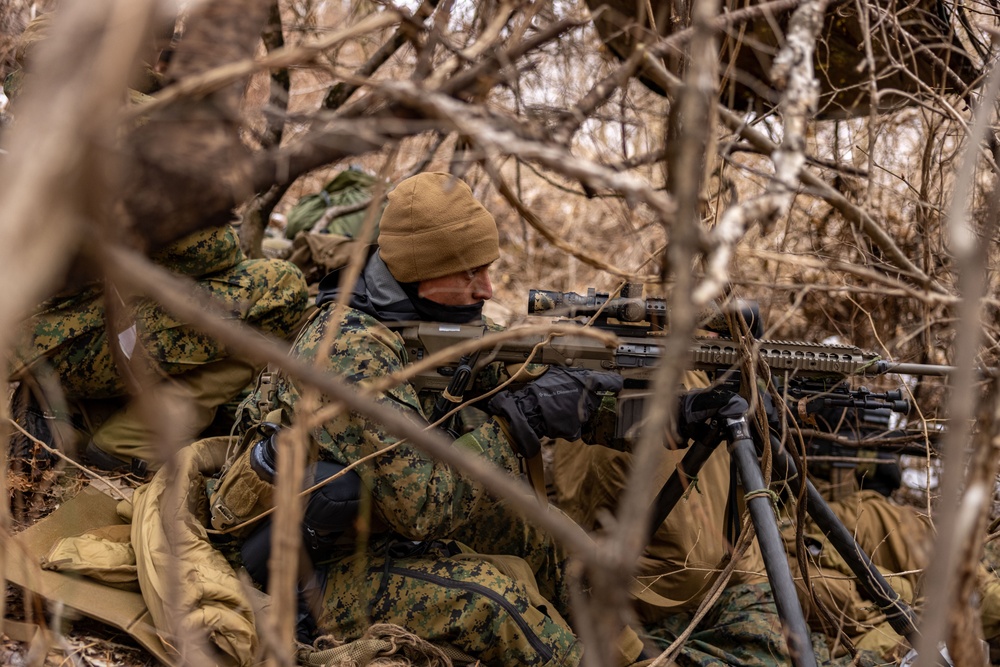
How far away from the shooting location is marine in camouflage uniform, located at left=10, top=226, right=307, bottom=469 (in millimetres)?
3174

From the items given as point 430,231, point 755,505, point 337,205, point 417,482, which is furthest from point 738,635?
point 337,205

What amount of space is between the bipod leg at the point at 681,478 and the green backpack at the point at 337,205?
7.41 ft

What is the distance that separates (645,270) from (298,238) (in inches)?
81.1

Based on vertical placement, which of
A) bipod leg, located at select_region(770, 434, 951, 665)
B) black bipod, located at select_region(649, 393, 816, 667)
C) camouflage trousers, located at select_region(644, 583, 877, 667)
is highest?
black bipod, located at select_region(649, 393, 816, 667)

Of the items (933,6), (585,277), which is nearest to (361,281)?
(933,6)

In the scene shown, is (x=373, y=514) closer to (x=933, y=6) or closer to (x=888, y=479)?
(x=888, y=479)

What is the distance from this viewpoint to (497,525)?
A: 10.3 feet

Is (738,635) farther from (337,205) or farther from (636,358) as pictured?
(337,205)

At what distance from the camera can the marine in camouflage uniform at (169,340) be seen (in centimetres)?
317

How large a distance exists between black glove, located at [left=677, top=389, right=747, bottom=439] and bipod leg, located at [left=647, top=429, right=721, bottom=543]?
0.28 feet

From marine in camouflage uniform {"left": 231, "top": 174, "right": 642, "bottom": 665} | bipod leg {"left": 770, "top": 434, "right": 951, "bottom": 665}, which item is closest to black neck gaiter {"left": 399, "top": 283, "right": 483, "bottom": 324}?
marine in camouflage uniform {"left": 231, "top": 174, "right": 642, "bottom": 665}

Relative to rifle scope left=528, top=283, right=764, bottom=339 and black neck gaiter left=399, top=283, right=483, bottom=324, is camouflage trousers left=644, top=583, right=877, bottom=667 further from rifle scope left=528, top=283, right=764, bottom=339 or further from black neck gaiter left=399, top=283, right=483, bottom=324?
black neck gaiter left=399, top=283, right=483, bottom=324

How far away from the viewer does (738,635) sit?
3.05m

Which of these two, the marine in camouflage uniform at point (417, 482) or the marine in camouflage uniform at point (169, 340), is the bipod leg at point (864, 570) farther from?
the marine in camouflage uniform at point (169, 340)
